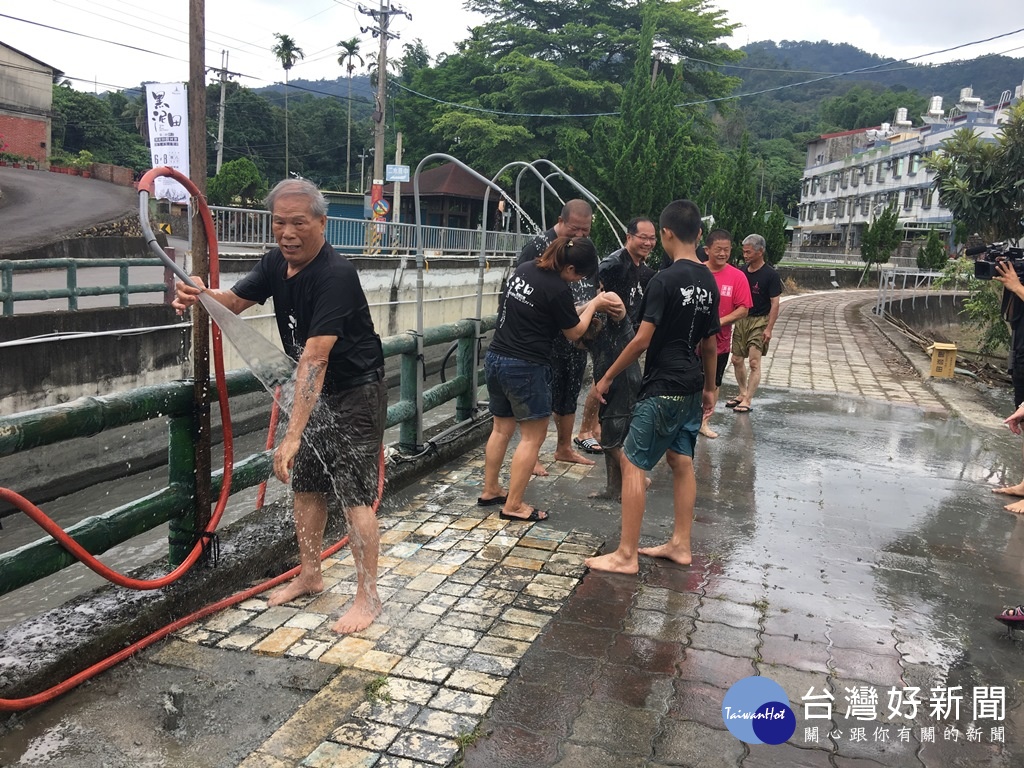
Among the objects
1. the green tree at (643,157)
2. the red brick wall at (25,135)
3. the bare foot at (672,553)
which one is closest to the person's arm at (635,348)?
the bare foot at (672,553)

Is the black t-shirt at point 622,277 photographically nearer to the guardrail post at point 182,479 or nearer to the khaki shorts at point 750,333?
the khaki shorts at point 750,333

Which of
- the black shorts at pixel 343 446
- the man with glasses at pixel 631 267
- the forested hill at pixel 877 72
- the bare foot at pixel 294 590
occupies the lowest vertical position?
the bare foot at pixel 294 590

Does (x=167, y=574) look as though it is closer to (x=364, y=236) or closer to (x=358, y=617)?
(x=358, y=617)

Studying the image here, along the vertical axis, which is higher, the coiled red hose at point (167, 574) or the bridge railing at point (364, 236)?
the bridge railing at point (364, 236)

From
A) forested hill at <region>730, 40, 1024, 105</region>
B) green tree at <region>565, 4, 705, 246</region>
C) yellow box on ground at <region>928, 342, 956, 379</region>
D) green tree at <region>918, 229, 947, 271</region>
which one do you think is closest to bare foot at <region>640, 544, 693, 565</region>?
yellow box on ground at <region>928, 342, 956, 379</region>

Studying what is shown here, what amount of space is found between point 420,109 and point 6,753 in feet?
130

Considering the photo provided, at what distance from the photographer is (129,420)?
345 cm

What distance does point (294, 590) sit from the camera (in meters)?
3.84

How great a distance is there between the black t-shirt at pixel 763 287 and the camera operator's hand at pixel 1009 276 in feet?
8.54

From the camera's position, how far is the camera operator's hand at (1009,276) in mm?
5806

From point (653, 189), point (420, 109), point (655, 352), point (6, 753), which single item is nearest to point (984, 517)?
point (655, 352)

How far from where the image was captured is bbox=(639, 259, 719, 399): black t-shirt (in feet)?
13.9

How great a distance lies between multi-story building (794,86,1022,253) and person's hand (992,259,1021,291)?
44642 millimetres

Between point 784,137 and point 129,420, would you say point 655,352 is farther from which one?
point 784,137
